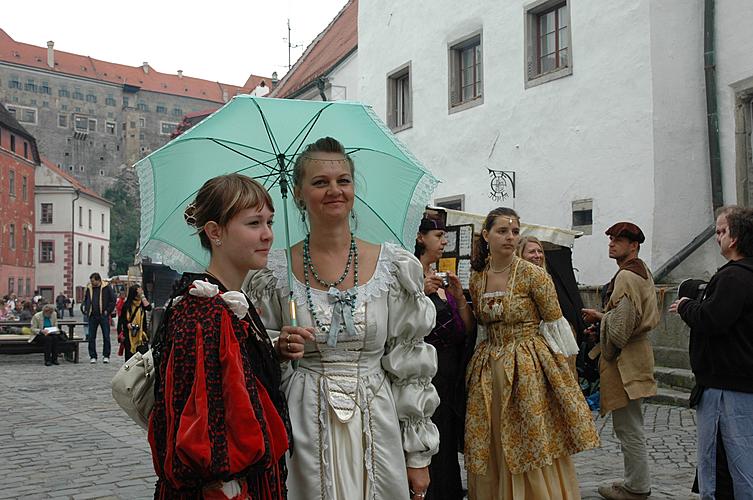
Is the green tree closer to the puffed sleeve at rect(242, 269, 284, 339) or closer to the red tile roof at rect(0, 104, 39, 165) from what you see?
the red tile roof at rect(0, 104, 39, 165)

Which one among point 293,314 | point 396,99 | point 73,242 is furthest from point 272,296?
point 73,242

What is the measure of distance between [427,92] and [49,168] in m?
56.2

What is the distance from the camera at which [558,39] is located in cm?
1295

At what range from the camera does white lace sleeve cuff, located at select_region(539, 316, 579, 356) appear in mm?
4395

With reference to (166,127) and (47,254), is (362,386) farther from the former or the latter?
(166,127)

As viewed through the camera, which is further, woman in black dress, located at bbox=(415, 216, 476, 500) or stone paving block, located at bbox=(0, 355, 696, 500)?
stone paving block, located at bbox=(0, 355, 696, 500)

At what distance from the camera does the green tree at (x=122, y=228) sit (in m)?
86.7

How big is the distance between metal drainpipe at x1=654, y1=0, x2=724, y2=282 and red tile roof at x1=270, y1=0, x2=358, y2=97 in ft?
36.6

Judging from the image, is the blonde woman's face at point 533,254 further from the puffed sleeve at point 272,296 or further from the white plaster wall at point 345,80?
the white plaster wall at point 345,80

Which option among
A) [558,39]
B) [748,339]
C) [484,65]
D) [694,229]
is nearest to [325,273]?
[748,339]

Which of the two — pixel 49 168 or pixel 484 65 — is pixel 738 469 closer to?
pixel 484 65

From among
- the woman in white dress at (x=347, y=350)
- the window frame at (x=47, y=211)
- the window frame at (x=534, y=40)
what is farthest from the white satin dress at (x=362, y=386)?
the window frame at (x=47, y=211)

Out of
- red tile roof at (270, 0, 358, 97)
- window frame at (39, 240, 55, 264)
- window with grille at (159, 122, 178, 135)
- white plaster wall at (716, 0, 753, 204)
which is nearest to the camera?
white plaster wall at (716, 0, 753, 204)

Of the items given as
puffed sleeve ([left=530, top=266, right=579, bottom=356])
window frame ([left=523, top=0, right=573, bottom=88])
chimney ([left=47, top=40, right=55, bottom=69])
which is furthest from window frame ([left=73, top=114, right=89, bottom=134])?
puffed sleeve ([left=530, top=266, right=579, bottom=356])
